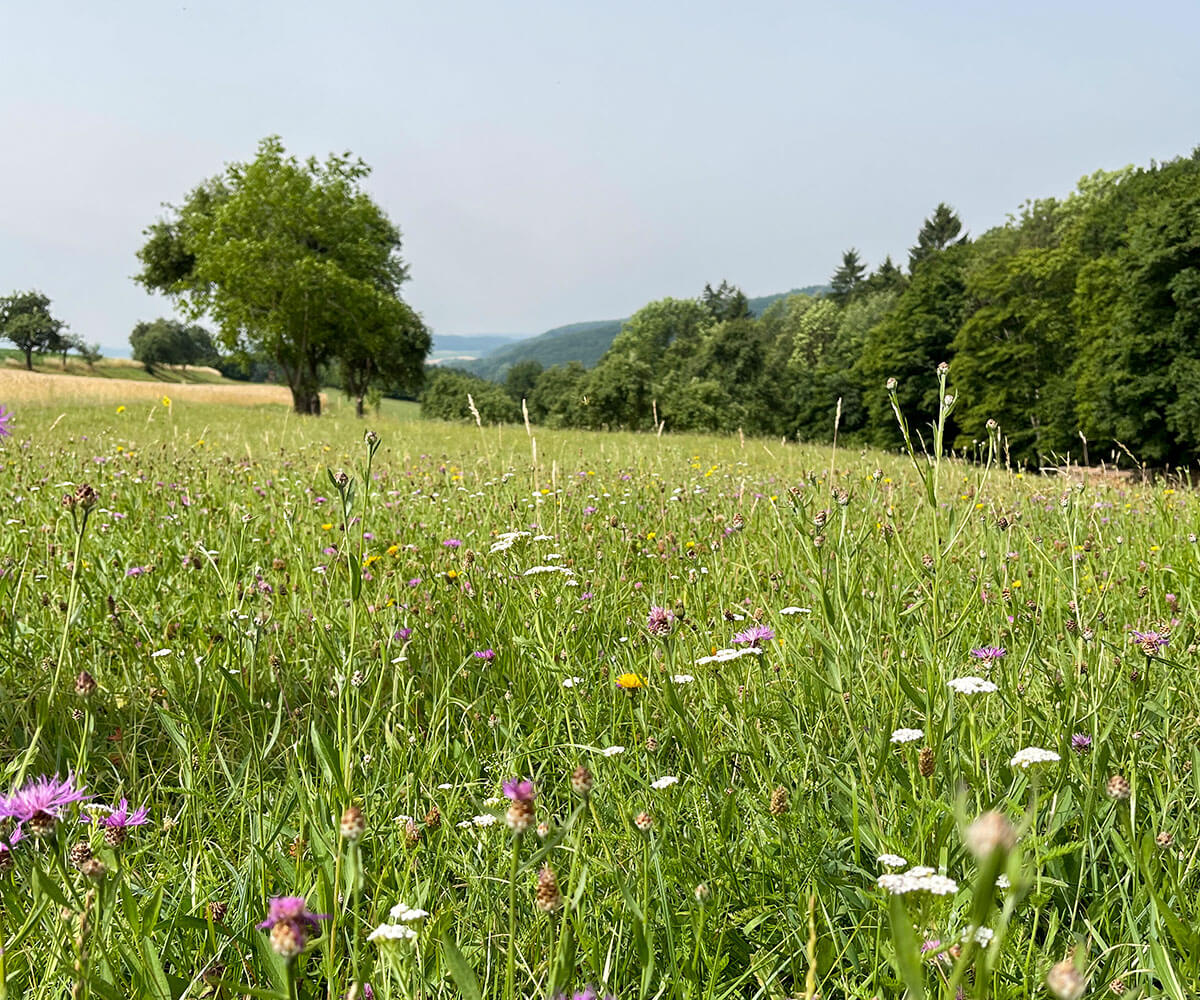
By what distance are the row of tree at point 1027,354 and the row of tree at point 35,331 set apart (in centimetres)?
4047

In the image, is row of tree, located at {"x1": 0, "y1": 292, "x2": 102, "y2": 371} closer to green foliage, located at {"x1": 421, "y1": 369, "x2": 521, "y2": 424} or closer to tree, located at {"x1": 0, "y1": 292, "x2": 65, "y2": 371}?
tree, located at {"x1": 0, "y1": 292, "x2": 65, "y2": 371}

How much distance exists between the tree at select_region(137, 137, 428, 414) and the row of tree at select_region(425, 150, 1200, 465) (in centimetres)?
882

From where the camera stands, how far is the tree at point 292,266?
85.0 feet

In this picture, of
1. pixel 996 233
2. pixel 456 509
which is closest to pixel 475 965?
pixel 456 509

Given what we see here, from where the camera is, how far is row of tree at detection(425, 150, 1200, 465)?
24047mm

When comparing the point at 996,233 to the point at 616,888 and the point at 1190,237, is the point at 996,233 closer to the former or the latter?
the point at 1190,237

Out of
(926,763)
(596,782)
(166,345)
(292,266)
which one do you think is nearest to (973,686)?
(926,763)

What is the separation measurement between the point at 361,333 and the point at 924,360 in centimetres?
2587

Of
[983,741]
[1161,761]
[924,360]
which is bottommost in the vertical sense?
[1161,761]

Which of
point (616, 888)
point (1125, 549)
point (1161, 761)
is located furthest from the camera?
point (1125, 549)

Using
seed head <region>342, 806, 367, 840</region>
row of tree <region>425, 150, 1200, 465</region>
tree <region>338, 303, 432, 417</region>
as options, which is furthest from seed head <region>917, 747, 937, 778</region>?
tree <region>338, 303, 432, 417</region>

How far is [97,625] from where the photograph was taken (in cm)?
242

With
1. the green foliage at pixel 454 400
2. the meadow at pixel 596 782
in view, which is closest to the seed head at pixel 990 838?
the meadow at pixel 596 782

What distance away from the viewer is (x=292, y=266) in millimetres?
25828
